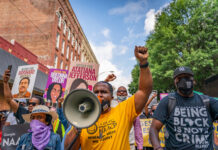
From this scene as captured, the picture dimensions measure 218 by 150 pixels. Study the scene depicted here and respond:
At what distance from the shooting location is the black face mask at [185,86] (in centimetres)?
226

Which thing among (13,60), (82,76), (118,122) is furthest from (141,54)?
(13,60)

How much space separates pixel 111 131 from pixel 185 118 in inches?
37.9

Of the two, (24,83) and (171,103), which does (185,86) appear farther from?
(24,83)

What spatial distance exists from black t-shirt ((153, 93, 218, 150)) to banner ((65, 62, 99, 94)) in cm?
304

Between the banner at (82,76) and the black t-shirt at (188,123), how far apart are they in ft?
9.96

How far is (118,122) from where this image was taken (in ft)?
5.79

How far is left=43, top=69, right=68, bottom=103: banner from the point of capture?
235 inches

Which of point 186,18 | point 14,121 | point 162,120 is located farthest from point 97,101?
point 186,18

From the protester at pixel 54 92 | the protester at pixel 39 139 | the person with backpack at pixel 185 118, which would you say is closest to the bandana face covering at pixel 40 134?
the protester at pixel 39 139

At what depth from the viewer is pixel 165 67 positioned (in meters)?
14.7

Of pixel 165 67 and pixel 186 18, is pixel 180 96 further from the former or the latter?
pixel 186 18

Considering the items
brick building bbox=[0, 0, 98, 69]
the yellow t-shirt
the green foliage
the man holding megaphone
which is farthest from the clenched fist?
Result: brick building bbox=[0, 0, 98, 69]

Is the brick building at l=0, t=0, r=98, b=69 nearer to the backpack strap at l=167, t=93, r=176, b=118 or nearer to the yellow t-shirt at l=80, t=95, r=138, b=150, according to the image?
the backpack strap at l=167, t=93, r=176, b=118

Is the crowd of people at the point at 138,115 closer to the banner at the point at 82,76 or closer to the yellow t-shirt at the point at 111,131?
the yellow t-shirt at the point at 111,131
